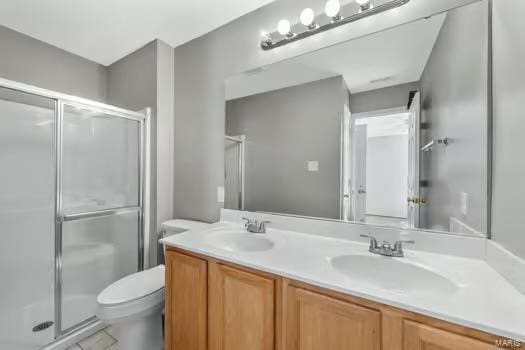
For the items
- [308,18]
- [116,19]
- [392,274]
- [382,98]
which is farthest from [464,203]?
[116,19]

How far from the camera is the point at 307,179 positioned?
1440 millimetres

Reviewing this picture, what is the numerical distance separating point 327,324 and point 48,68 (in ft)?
9.65

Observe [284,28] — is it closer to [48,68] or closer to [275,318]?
[275,318]

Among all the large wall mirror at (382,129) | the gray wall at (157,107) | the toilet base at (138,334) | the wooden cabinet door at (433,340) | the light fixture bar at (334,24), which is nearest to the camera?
the wooden cabinet door at (433,340)

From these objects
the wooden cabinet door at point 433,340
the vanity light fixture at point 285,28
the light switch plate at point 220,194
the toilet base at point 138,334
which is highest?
the vanity light fixture at point 285,28

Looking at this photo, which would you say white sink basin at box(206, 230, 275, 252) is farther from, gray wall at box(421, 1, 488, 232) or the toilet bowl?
gray wall at box(421, 1, 488, 232)

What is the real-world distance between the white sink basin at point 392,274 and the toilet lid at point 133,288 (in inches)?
45.8

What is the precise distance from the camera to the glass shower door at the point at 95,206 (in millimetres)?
1616

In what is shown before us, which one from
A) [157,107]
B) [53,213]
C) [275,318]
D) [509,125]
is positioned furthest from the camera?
[157,107]

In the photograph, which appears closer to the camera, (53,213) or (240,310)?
(240,310)

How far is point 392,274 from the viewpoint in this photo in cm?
100

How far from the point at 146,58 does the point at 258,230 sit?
1.89 meters

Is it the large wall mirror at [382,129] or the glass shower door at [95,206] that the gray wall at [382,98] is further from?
the glass shower door at [95,206]

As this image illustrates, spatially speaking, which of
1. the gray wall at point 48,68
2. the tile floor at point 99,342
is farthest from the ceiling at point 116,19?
the tile floor at point 99,342
